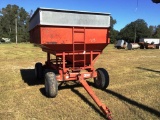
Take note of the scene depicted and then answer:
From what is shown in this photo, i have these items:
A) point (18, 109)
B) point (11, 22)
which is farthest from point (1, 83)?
point (11, 22)

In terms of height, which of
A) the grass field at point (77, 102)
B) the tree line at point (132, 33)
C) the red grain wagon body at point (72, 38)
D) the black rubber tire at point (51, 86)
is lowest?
the grass field at point (77, 102)

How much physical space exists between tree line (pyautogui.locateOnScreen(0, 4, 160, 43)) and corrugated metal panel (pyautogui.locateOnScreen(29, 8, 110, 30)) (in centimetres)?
7193

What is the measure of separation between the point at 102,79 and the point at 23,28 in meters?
87.2

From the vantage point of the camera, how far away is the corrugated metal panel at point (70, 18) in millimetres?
6641

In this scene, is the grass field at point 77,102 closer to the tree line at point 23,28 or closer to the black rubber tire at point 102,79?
the black rubber tire at point 102,79

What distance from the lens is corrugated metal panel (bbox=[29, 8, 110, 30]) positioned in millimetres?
6641

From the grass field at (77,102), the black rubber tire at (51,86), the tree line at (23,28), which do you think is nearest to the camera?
the grass field at (77,102)

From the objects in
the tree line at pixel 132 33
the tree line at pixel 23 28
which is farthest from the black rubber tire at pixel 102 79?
the tree line at pixel 132 33

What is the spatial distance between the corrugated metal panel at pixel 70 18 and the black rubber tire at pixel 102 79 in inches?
62.1

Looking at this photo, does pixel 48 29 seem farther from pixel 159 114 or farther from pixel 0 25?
pixel 0 25

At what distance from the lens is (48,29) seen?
677 cm

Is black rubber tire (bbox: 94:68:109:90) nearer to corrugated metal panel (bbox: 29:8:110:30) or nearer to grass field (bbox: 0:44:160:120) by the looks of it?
grass field (bbox: 0:44:160:120)

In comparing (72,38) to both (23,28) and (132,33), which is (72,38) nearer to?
(132,33)

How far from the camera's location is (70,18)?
694 cm
